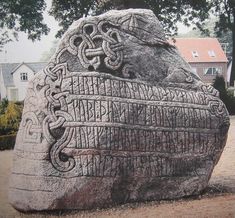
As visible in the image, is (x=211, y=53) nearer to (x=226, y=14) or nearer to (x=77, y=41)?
(x=226, y=14)

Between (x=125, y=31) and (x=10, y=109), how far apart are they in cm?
752

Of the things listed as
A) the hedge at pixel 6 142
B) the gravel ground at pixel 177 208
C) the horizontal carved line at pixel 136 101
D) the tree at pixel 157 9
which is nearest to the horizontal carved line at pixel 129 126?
the horizontal carved line at pixel 136 101

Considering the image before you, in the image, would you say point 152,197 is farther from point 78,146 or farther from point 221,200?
point 78,146

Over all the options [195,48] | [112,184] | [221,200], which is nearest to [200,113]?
[221,200]

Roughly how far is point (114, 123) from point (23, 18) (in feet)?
6.43

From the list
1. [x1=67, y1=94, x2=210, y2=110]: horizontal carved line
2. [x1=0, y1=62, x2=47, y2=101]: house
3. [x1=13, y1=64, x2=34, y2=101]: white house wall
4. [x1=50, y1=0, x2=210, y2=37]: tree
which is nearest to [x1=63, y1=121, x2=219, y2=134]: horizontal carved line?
[x1=67, y1=94, x2=210, y2=110]: horizontal carved line

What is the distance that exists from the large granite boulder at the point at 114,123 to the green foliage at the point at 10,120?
7.10 meters

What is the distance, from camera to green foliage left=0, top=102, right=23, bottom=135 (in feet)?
39.7

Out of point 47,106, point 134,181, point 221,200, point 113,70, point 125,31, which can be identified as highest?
point 125,31

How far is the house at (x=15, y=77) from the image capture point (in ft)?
19.0

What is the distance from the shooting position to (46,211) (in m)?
4.96

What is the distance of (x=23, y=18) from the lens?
5.89 metres

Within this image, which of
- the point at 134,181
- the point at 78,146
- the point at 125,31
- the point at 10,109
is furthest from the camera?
the point at 10,109

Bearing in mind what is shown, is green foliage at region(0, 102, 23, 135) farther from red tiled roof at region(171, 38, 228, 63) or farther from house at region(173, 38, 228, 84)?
house at region(173, 38, 228, 84)
